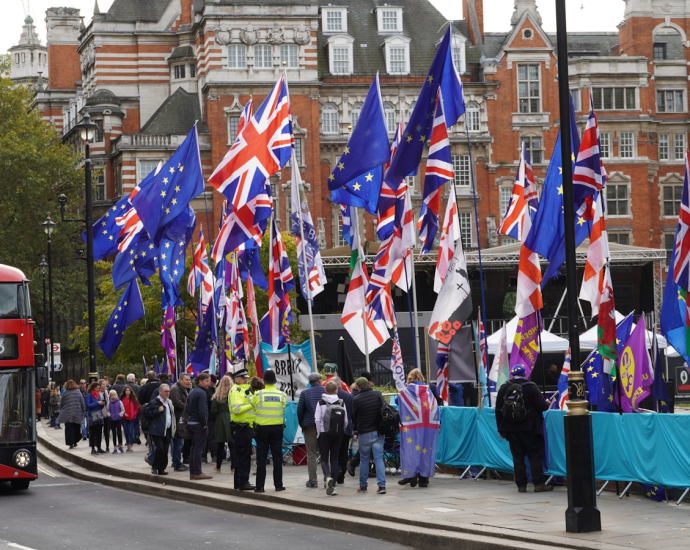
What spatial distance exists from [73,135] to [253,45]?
18.2 metres

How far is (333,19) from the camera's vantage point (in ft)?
247

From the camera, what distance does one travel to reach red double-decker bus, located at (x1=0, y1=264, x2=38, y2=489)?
68.9 feet

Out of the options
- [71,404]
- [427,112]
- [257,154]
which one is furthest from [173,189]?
[427,112]

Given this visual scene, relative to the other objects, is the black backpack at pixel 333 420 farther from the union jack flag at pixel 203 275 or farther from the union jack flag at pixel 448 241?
the union jack flag at pixel 203 275

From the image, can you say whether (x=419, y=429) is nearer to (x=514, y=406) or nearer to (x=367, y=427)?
(x=367, y=427)

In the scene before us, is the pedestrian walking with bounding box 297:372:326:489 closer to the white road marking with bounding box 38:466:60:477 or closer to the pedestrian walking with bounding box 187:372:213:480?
the pedestrian walking with bounding box 187:372:213:480

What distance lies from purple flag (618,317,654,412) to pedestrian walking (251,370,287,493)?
203 inches

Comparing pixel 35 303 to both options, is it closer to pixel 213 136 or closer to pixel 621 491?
pixel 213 136

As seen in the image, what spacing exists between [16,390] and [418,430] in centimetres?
722

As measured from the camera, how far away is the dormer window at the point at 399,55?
7456 centimetres

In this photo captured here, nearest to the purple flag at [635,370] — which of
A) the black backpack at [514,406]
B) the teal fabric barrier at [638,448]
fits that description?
the teal fabric barrier at [638,448]

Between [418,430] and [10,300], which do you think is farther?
[10,300]

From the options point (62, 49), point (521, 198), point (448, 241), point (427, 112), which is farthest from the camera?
point (62, 49)

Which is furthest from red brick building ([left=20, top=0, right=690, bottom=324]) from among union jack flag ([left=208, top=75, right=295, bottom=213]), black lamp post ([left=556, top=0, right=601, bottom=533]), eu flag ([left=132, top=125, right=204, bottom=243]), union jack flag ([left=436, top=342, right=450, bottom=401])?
black lamp post ([left=556, top=0, right=601, bottom=533])
